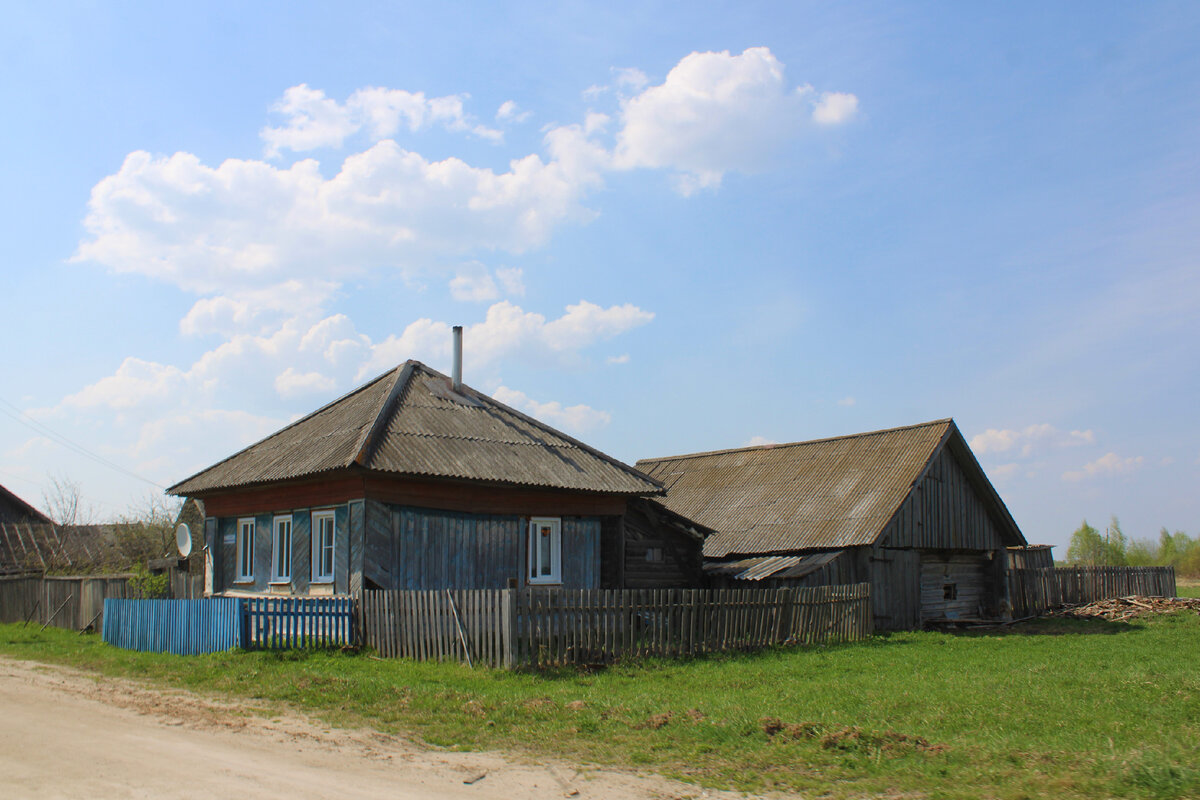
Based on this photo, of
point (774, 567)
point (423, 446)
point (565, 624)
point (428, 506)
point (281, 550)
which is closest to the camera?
point (565, 624)

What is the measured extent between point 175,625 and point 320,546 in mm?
3221

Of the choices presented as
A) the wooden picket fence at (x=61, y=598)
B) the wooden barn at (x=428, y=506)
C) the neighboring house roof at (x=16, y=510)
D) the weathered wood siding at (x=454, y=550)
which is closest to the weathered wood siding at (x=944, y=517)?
the wooden barn at (x=428, y=506)

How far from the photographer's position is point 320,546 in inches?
742

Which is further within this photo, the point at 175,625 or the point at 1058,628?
the point at 1058,628

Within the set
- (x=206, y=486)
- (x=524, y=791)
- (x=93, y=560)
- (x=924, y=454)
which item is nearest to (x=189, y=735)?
(x=524, y=791)

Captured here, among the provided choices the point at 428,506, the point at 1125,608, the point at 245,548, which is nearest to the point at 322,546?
the point at 428,506

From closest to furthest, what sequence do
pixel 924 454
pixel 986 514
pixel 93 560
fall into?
1. pixel 924 454
2. pixel 986 514
3. pixel 93 560

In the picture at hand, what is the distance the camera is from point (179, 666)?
1430 cm

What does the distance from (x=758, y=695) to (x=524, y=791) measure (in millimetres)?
5152

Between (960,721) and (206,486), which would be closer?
(960,721)

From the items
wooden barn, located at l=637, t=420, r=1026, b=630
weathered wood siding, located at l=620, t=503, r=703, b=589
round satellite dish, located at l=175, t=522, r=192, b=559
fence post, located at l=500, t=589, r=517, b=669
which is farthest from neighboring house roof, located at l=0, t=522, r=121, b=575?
fence post, located at l=500, t=589, r=517, b=669

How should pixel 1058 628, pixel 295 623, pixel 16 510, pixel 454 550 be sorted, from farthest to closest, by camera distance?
pixel 16 510
pixel 1058 628
pixel 454 550
pixel 295 623

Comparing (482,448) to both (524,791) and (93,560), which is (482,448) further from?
(93,560)

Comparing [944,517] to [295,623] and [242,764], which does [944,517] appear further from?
[242,764]
